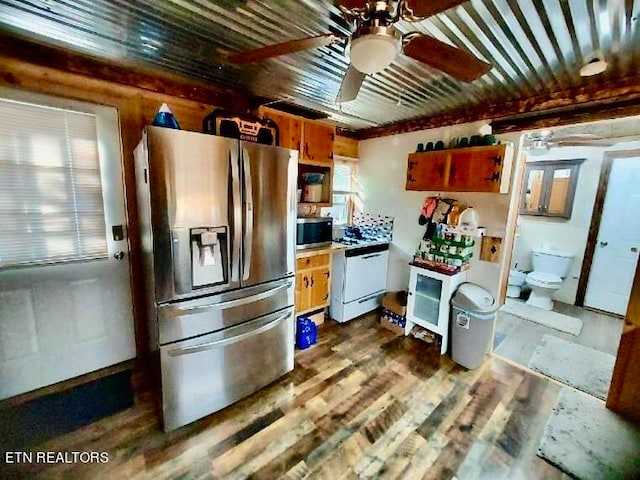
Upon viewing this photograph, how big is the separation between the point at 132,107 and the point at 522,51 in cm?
274

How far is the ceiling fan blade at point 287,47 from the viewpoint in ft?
3.90

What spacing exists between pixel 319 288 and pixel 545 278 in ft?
10.5

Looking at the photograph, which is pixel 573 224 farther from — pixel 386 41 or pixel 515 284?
pixel 386 41

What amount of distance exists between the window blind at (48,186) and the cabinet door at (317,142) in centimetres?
170

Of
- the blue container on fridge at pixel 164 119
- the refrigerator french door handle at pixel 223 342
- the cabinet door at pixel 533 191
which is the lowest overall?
the refrigerator french door handle at pixel 223 342

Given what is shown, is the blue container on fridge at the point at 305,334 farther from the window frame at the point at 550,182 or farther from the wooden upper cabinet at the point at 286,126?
the window frame at the point at 550,182

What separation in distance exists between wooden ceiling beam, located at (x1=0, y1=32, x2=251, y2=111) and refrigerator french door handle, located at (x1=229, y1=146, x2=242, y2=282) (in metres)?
1.12

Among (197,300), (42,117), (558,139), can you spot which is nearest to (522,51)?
(558,139)

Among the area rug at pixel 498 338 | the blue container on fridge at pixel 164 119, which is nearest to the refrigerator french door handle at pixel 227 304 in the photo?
the blue container on fridge at pixel 164 119

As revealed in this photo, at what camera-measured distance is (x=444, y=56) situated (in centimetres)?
126

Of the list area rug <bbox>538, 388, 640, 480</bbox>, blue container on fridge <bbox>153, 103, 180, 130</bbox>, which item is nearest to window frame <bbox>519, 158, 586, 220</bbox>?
area rug <bbox>538, 388, 640, 480</bbox>

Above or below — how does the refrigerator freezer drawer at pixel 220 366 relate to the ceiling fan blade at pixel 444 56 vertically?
below

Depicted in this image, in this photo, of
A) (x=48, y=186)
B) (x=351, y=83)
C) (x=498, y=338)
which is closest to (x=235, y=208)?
(x=351, y=83)

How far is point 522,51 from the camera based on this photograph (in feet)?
5.35
